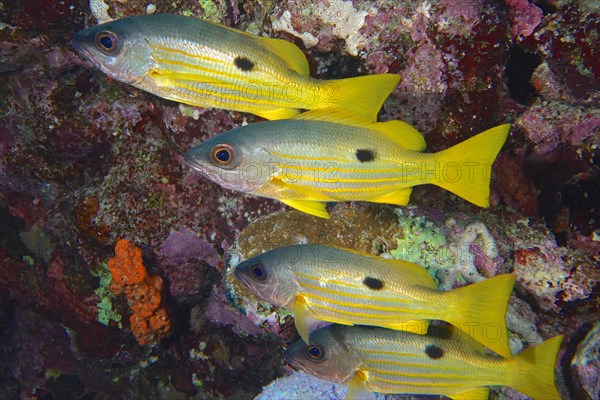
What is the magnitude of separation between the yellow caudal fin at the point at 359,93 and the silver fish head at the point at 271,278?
125 centimetres

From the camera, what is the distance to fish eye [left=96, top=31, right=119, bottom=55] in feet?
8.89

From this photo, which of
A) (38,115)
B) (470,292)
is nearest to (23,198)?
(38,115)

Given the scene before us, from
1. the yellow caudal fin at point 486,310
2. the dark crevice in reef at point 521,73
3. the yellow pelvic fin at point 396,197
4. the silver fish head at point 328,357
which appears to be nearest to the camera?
the yellow caudal fin at point 486,310

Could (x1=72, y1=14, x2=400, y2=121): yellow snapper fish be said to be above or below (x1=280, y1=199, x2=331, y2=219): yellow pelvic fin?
above

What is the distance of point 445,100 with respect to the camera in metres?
3.62

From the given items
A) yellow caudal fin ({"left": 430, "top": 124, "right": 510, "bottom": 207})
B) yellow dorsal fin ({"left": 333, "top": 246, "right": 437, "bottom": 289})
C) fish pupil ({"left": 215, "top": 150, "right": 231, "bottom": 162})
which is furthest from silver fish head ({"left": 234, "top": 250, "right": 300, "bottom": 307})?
yellow caudal fin ({"left": 430, "top": 124, "right": 510, "bottom": 207})

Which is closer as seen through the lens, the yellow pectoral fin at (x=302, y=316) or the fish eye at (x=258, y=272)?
the yellow pectoral fin at (x=302, y=316)

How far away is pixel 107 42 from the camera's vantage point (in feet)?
8.95

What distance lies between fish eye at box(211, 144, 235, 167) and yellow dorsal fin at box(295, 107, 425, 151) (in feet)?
1.85

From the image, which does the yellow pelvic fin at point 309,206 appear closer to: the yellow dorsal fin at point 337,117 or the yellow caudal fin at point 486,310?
the yellow dorsal fin at point 337,117

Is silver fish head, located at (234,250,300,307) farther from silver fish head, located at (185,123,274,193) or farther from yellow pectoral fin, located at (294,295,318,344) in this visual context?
silver fish head, located at (185,123,274,193)

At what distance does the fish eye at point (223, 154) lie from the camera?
273cm

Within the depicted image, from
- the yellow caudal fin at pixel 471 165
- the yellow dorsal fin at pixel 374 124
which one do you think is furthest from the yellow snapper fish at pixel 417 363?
the yellow dorsal fin at pixel 374 124

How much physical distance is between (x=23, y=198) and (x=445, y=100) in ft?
20.7
